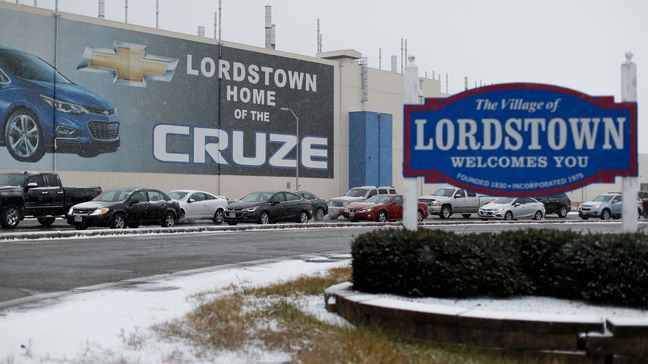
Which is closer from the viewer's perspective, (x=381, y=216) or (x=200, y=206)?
(x=200, y=206)

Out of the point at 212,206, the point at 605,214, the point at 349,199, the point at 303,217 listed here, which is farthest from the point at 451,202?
the point at 212,206

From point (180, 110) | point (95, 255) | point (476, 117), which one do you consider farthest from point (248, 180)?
point (476, 117)

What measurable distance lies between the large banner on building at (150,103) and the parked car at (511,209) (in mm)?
18700

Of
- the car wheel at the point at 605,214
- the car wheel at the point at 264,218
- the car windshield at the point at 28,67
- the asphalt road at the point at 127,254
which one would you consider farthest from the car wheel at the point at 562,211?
the car windshield at the point at 28,67

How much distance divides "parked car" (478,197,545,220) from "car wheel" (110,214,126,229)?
20.1 meters

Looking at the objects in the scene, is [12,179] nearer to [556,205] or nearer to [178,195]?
[178,195]

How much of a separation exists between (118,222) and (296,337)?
21.8 meters

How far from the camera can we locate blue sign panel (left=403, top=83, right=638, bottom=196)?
9523 millimetres

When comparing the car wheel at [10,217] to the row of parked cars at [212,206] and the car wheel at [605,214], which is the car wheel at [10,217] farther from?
the car wheel at [605,214]

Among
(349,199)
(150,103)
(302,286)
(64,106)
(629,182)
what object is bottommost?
(302,286)

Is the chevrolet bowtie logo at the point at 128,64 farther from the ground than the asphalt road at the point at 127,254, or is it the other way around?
the chevrolet bowtie logo at the point at 128,64

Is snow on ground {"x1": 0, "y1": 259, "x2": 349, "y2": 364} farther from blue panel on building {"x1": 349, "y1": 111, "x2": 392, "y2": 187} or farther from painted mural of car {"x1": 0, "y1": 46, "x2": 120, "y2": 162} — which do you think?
blue panel on building {"x1": 349, "y1": 111, "x2": 392, "y2": 187}

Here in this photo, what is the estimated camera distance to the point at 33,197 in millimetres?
29266

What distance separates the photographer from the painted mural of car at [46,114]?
142ft
